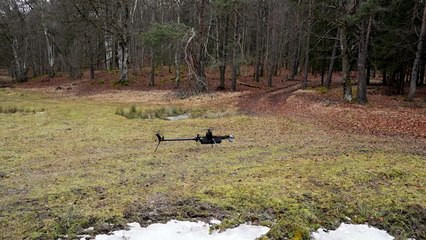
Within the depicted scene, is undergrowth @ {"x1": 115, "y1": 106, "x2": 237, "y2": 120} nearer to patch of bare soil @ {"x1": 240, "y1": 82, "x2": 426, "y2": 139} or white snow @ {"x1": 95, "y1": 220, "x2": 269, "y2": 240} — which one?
patch of bare soil @ {"x1": 240, "y1": 82, "x2": 426, "y2": 139}

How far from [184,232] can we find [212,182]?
5.42 feet

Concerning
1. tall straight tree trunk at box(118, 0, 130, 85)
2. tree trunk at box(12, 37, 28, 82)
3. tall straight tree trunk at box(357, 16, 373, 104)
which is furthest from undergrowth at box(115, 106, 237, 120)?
tree trunk at box(12, 37, 28, 82)

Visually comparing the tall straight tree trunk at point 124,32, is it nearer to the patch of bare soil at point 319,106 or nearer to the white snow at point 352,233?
the patch of bare soil at point 319,106

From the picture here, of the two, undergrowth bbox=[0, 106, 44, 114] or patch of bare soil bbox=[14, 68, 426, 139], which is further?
undergrowth bbox=[0, 106, 44, 114]

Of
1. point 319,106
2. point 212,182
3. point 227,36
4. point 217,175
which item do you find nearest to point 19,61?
point 227,36

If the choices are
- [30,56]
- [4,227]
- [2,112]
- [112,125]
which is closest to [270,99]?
[112,125]

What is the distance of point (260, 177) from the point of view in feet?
20.4

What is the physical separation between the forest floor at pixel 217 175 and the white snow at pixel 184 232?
157 mm

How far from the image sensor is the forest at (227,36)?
1830 cm

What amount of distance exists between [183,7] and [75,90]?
1284 centimetres

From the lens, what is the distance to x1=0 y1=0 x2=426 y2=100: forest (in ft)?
60.0

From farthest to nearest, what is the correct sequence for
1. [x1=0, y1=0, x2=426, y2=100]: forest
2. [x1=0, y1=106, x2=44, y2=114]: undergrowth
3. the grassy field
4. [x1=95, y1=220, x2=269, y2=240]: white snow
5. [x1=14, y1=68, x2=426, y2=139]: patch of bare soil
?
1. [x1=0, y1=0, x2=426, y2=100]: forest
2. [x1=0, y1=106, x2=44, y2=114]: undergrowth
3. [x1=14, y1=68, x2=426, y2=139]: patch of bare soil
4. the grassy field
5. [x1=95, y1=220, x2=269, y2=240]: white snow

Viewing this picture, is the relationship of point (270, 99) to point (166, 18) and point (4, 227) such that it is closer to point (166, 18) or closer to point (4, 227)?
point (4, 227)

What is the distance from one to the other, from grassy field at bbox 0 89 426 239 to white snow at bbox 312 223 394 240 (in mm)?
123
